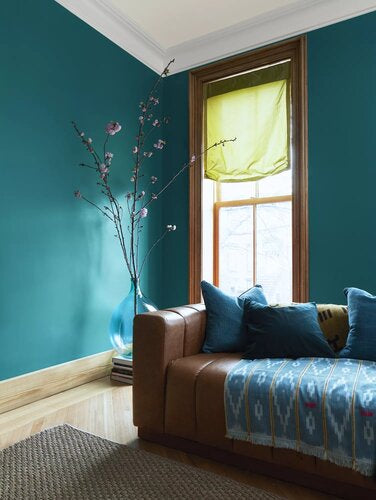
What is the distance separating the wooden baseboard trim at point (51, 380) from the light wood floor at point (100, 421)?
0.15 ft

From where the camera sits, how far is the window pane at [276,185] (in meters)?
3.39

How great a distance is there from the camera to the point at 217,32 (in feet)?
11.5

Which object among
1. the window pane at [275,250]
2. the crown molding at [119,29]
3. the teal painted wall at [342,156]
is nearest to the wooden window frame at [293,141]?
the teal painted wall at [342,156]

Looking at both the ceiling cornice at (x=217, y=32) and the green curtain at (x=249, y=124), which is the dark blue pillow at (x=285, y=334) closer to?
the green curtain at (x=249, y=124)

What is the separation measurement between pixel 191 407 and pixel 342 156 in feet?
7.25

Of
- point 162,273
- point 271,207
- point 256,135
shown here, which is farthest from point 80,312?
point 256,135

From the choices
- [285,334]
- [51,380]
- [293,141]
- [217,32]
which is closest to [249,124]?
[293,141]

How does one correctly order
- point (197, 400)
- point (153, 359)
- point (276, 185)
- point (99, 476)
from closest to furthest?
point (99, 476), point (197, 400), point (153, 359), point (276, 185)

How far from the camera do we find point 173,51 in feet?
12.4

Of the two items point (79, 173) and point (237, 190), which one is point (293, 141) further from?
point (79, 173)

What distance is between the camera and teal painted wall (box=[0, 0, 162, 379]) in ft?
8.18

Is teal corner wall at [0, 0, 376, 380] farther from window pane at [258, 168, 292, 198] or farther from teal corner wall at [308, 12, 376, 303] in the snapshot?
window pane at [258, 168, 292, 198]

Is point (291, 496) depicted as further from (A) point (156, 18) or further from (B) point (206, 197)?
(A) point (156, 18)

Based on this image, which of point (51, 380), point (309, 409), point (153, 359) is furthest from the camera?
point (51, 380)
